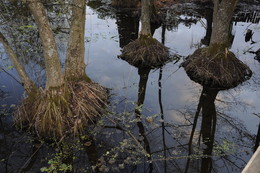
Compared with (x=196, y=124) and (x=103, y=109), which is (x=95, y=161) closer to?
(x=103, y=109)

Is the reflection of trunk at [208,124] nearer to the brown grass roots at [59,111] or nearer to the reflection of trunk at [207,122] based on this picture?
the reflection of trunk at [207,122]

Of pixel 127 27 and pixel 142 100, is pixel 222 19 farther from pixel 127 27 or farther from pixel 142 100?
pixel 127 27

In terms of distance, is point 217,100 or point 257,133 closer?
point 257,133

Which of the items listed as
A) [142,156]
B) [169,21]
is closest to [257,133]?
[142,156]

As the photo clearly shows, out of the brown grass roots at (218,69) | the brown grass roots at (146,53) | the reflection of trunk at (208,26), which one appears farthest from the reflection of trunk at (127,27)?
the brown grass roots at (218,69)

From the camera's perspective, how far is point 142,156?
16.5 feet

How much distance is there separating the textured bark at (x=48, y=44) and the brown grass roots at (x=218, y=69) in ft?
16.0

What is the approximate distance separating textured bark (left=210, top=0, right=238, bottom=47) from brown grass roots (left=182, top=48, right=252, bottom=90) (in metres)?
0.43

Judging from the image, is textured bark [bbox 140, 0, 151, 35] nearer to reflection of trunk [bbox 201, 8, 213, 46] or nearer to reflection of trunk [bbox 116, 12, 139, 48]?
reflection of trunk [bbox 116, 12, 139, 48]

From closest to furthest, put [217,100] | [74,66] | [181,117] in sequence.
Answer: [74,66]
[181,117]
[217,100]

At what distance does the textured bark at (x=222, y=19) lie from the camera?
7758mm

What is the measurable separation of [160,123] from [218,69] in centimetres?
304

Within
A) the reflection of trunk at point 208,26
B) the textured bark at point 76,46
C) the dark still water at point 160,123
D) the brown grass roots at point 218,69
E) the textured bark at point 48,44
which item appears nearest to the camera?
the textured bark at point 48,44

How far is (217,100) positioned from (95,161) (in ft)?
14.6
